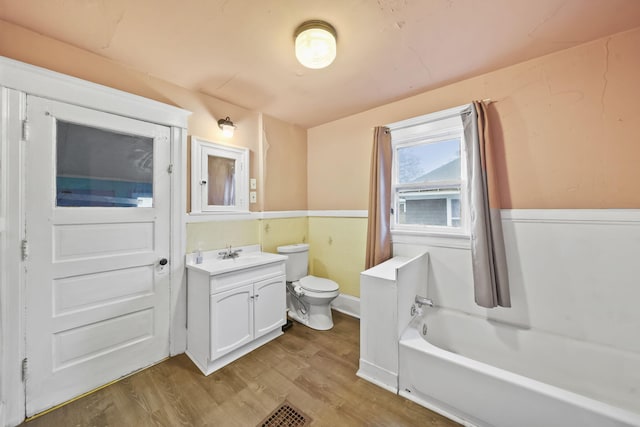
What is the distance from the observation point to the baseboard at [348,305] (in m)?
2.69

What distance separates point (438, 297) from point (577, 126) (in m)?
1.64

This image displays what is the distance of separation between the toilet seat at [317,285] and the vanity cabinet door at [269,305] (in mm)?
264

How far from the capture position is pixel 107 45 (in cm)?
158

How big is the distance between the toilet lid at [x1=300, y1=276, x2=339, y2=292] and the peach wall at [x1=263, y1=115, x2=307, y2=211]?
37.2 inches

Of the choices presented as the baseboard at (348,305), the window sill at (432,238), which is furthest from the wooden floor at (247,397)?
the window sill at (432,238)

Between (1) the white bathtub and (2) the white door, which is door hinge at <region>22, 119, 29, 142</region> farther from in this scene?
(1) the white bathtub

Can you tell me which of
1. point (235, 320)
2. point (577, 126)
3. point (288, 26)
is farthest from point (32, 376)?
point (577, 126)

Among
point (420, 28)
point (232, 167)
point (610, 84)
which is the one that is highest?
point (420, 28)

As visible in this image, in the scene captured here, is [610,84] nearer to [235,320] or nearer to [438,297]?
[438,297]

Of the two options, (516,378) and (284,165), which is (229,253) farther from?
(516,378)

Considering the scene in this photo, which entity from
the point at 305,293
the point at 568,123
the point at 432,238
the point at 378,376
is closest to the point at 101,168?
the point at 305,293

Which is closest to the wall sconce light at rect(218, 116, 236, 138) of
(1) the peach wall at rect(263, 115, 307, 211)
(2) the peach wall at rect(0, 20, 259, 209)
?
(2) the peach wall at rect(0, 20, 259, 209)

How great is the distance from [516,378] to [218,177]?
265cm

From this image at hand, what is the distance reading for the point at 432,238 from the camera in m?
2.18
